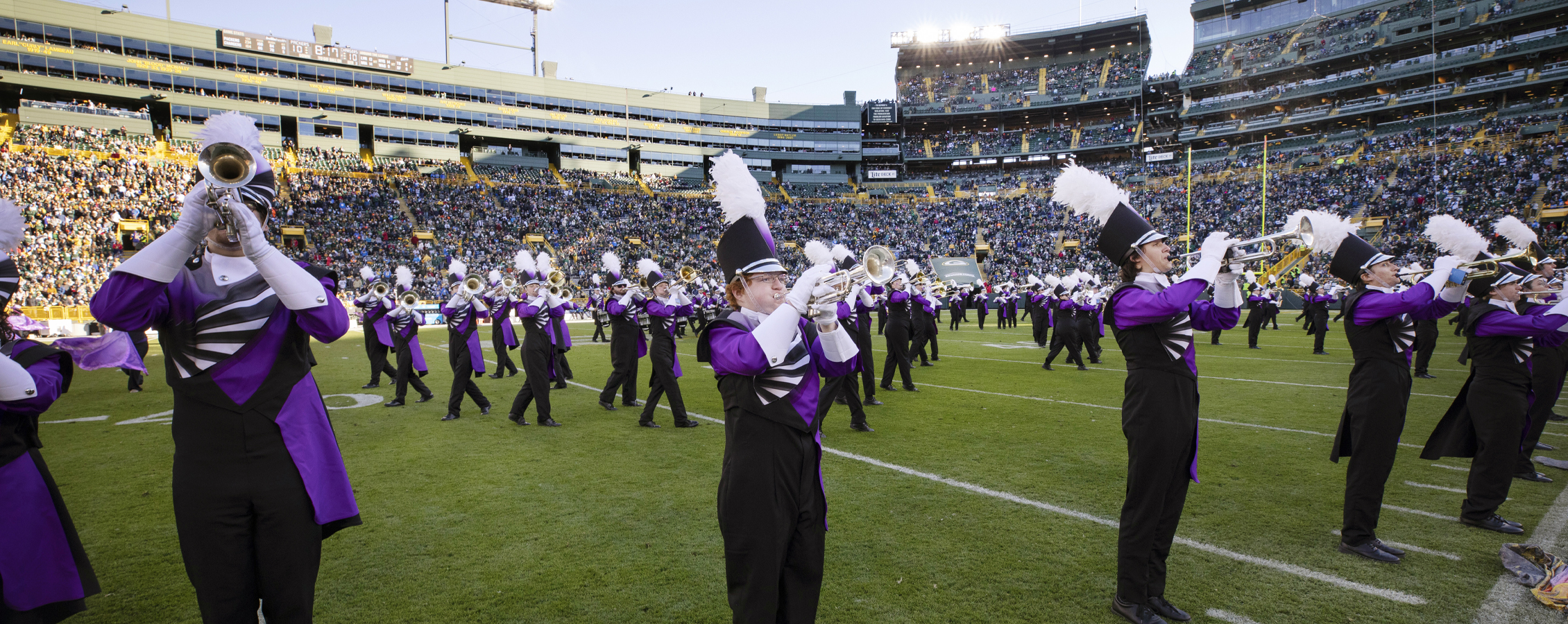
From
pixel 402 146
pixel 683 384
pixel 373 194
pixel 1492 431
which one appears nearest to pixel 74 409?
pixel 683 384

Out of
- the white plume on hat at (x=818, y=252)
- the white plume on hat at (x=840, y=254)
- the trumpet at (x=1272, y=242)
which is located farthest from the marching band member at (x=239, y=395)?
the white plume on hat at (x=840, y=254)

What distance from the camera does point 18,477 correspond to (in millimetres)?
2385

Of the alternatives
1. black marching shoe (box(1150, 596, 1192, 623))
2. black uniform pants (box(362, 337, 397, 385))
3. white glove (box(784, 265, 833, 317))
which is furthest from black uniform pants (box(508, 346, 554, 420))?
black marching shoe (box(1150, 596, 1192, 623))

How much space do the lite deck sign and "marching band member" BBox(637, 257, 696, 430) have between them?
50233 mm

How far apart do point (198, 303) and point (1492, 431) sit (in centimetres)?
751

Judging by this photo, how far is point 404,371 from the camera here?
10227mm

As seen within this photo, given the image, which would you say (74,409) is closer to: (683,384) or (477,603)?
(683,384)

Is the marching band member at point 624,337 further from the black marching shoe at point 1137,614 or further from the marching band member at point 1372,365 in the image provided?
Answer: the marching band member at point 1372,365

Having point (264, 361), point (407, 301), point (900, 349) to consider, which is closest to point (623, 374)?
point (407, 301)

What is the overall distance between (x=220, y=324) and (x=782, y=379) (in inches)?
74.9

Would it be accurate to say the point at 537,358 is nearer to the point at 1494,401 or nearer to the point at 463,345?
the point at 463,345

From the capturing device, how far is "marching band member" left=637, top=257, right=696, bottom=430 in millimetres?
8617

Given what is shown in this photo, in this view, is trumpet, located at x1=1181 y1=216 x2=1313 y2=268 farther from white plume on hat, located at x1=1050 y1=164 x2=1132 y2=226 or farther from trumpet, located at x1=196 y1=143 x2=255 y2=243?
trumpet, located at x1=196 y1=143 x2=255 y2=243

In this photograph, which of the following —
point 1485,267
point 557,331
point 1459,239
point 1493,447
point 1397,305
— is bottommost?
point 1493,447
